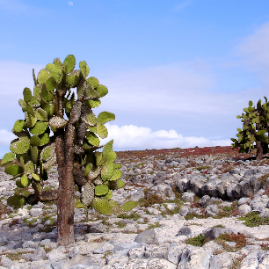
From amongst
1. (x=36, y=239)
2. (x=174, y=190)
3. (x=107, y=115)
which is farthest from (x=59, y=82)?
(x=174, y=190)

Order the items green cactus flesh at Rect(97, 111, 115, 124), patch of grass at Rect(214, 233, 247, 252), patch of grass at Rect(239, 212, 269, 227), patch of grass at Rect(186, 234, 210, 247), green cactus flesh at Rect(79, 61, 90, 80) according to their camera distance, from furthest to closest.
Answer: patch of grass at Rect(239, 212, 269, 227) → green cactus flesh at Rect(97, 111, 115, 124) → green cactus flesh at Rect(79, 61, 90, 80) → patch of grass at Rect(186, 234, 210, 247) → patch of grass at Rect(214, 233, 247, 252)

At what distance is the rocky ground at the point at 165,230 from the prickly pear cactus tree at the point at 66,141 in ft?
3.73

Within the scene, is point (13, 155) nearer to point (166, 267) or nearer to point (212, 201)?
point (166, 267)

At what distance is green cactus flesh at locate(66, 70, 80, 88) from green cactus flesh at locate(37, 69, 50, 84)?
61 cm

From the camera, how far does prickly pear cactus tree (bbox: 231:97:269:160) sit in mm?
23859

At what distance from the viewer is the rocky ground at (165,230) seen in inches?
256

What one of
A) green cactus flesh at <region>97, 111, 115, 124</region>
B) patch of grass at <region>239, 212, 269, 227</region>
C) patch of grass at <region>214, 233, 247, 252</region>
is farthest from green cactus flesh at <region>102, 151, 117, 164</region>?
patch of grass at <region>239, 212, 269, 227</region>

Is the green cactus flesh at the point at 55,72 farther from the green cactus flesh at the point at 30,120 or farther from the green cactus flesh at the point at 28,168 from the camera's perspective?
the green cactus flesh at the point at 28,168


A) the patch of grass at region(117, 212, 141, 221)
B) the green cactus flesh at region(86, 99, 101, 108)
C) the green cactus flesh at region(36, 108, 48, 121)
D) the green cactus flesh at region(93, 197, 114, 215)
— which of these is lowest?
the patch of grass at region(117, 212, 141, 221)

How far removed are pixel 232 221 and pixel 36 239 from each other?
595 cm

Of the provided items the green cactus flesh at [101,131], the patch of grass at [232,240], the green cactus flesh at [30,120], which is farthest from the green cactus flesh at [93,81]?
the patch of grass at [232,240]

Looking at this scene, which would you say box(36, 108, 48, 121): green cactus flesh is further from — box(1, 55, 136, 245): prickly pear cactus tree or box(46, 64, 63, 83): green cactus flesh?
box(46, 64, 63, 83): green cactus flesh

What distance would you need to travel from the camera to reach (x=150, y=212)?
13.0 metres

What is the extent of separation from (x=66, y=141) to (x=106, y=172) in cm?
136
